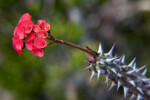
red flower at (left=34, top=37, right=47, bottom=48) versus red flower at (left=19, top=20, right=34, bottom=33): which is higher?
red flower at (left=19, top=20, right=34, bottom=33)

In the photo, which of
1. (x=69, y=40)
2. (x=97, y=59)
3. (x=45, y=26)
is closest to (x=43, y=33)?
(x=45, y=26)

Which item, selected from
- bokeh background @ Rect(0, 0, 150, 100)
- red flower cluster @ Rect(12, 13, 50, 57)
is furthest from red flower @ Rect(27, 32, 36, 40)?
bokeh background @ Rect(0, 0, 150, 100)

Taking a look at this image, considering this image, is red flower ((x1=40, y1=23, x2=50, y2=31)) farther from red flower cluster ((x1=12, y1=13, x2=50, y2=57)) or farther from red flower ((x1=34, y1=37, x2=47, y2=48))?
red flower ((x1=34, y1=37, x2=47, y2=48))

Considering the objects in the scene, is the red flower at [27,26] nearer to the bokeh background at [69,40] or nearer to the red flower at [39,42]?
the red flower at [39,42]

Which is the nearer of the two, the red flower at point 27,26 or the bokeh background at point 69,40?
the red flower at point 27,26

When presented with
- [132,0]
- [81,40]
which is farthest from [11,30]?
[132,0]

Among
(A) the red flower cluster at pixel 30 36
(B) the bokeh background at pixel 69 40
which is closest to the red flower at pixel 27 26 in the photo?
(A) the red flower cluster at pixel 30 36

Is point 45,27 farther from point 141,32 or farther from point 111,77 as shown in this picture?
point 141,32
